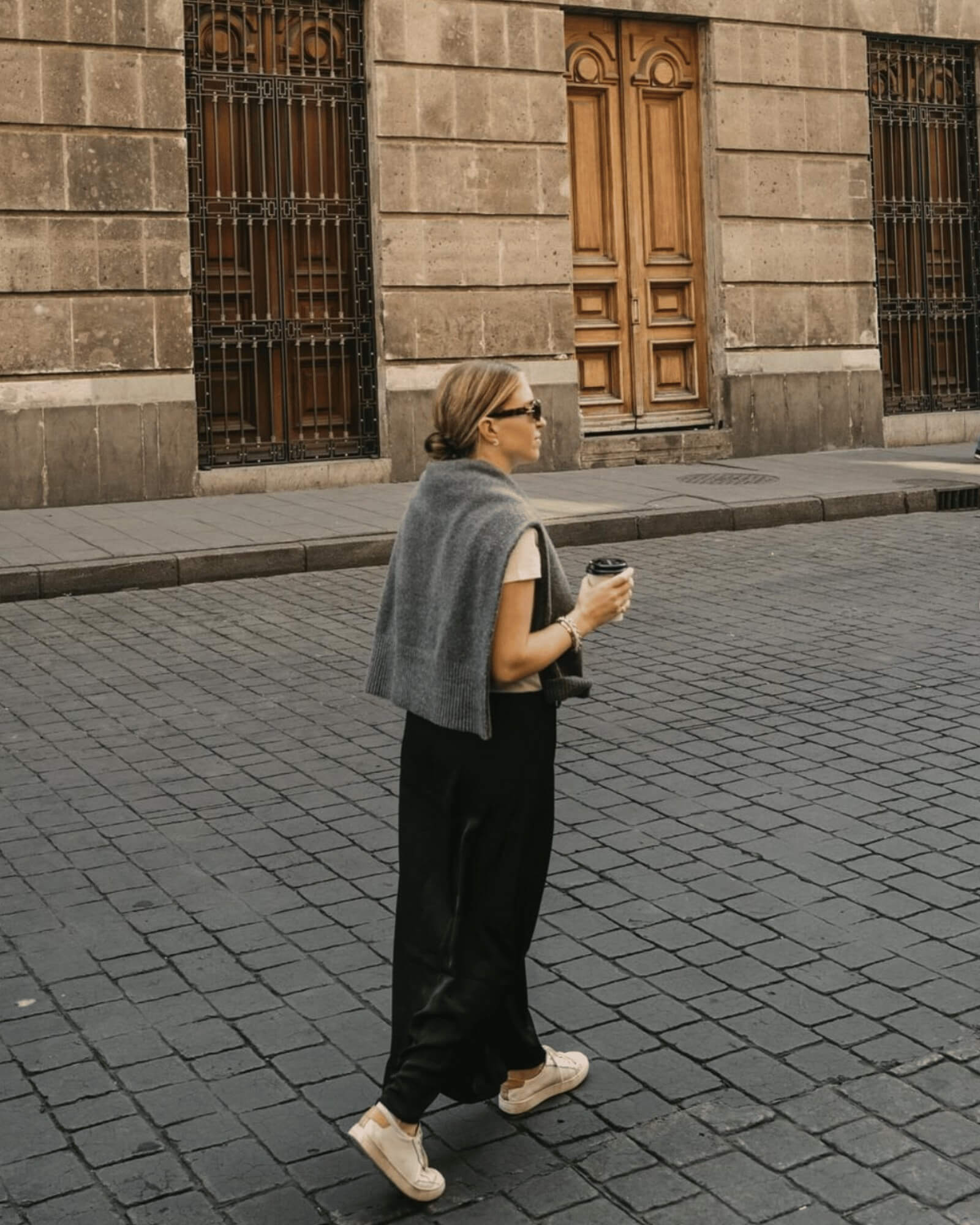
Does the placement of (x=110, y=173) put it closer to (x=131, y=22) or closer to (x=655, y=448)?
(x=131, y=22)

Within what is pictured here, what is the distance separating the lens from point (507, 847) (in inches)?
142

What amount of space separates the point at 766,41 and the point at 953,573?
27.8 ft

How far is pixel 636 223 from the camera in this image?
1731 centimetres

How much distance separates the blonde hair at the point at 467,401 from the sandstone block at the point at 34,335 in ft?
36.6

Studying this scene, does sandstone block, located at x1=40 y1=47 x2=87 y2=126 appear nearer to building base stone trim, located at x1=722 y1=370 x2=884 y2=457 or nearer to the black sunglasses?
building base stone trim, located at x1=722 y1=370 x2=884 y2=457

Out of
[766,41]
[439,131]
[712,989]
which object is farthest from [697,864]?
[766,41]

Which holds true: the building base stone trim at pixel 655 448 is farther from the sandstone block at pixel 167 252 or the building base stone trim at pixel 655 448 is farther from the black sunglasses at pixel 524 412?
the black sunglasses at pixel 524 412

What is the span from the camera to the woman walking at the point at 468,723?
3.49m

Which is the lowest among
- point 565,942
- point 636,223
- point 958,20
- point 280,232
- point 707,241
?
point 565,942

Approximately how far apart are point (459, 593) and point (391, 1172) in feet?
3.68

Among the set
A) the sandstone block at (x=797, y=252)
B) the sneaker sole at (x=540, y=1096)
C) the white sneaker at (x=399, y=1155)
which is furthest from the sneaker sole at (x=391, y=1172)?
the sandstone block at (x=797, y=252)

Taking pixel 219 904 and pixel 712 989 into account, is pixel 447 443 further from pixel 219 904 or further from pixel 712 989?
pixel 219 904

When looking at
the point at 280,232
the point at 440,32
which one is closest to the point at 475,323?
the point at 280,232

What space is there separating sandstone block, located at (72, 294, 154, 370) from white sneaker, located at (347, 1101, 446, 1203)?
11568mm
